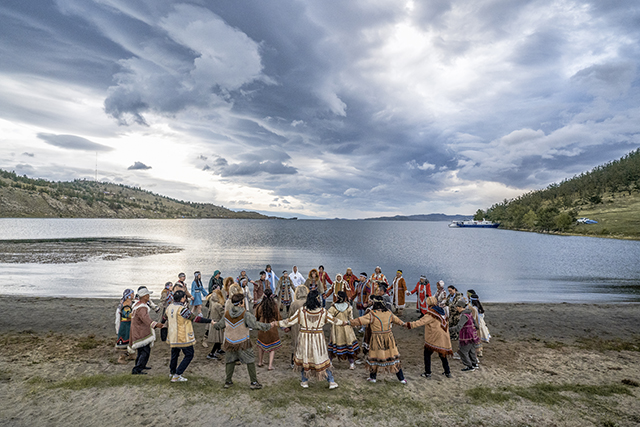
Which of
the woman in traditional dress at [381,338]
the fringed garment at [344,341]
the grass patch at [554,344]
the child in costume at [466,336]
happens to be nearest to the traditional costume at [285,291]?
the fringed garment at [344,341]

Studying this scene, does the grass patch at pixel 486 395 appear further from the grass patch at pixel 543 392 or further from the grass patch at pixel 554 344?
the grass patch at pixel 554 344

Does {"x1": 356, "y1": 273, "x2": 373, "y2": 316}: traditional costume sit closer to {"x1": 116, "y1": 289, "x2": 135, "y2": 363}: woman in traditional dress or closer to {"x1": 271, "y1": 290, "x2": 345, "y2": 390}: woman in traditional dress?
{"x1": 271, "y1": 290, "x2": 345, "y2": 390}: woman in traditional dress

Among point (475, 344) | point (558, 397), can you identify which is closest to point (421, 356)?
point (475, 344)

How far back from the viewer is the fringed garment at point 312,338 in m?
7.08

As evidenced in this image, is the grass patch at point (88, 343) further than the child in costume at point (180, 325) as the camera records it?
Yes

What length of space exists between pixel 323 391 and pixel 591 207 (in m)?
168

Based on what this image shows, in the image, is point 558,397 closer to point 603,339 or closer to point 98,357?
point 603,339

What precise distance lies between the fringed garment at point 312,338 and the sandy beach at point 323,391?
0.74m

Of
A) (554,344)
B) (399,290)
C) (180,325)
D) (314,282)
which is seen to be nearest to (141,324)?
(180,325)

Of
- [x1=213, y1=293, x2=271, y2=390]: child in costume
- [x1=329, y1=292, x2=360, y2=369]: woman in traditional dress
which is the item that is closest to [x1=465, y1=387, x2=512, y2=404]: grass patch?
[x1=329, y1=292, x2=360, y2=369]: woman in traditional dress

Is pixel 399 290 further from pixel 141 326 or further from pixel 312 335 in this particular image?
pixel 141 326

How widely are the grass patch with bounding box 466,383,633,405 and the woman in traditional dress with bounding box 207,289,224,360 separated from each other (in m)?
7.09

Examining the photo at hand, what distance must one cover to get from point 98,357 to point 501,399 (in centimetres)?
1168

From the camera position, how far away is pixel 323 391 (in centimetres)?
743
